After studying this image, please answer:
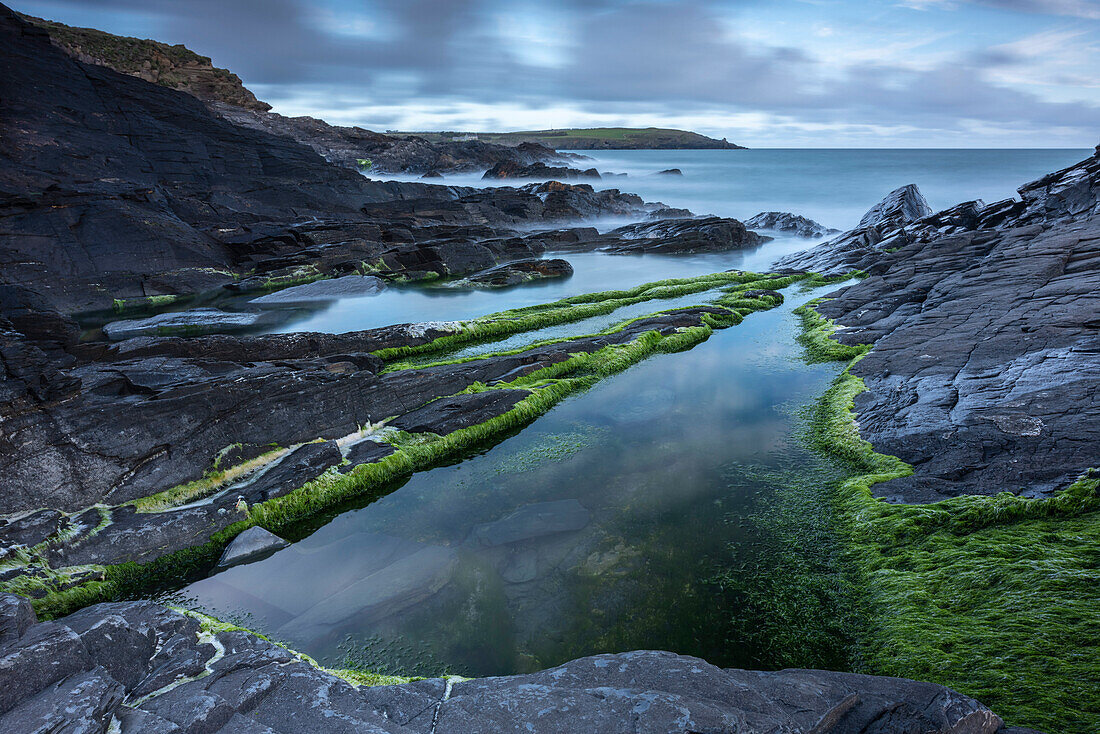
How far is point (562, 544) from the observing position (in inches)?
344

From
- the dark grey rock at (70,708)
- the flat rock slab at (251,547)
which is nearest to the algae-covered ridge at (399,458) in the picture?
the flat rock slab at (251,547)

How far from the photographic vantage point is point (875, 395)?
1265 cm

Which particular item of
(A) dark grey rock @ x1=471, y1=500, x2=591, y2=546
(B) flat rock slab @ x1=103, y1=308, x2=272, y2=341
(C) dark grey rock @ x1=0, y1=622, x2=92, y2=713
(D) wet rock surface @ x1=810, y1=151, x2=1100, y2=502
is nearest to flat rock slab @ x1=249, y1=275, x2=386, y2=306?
(B) flat rock slab @ x1=103, y1=308, x2=272, y2=341

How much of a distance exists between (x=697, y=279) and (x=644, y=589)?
975 inches

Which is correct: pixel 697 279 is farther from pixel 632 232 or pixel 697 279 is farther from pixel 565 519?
pixel 565 519

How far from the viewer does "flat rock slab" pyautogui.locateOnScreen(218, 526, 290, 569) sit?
866 centimetres

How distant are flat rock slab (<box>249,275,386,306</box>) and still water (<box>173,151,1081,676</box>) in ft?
60.4

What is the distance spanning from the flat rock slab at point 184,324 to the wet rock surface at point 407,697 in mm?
19818

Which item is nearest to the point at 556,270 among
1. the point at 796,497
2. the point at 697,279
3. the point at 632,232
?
the point at 697,279

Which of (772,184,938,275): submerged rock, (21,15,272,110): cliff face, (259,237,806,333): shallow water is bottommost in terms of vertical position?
(259,237,806,333): shallow water

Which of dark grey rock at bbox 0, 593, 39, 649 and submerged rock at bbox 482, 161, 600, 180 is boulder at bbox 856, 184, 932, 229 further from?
submerged rock at bbox 482, 161, 600, 180

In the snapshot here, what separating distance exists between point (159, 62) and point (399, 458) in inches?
3066

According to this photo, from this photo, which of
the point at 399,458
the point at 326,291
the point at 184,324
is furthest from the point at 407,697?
the point at 326,291

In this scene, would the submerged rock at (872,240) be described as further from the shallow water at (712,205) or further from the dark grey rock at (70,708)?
the dark grey rock at (70,708)
